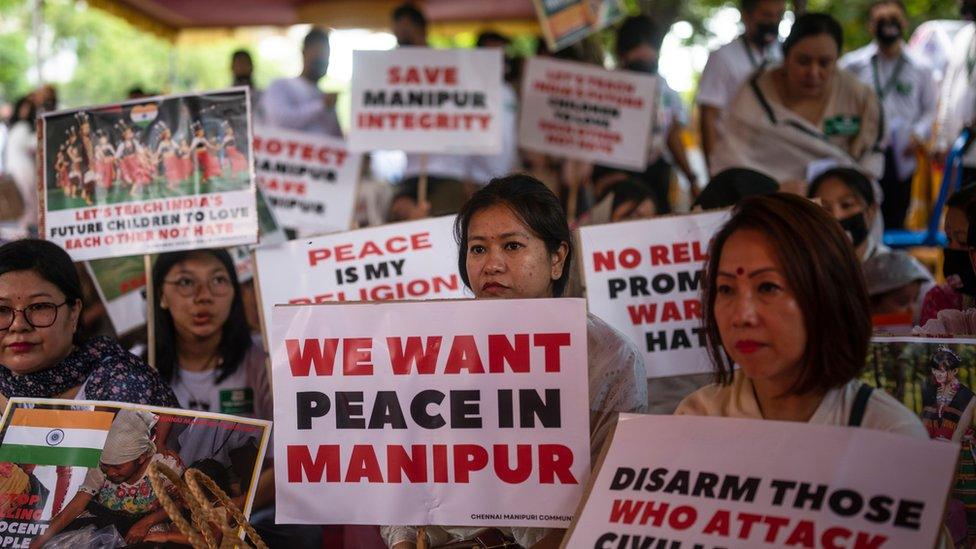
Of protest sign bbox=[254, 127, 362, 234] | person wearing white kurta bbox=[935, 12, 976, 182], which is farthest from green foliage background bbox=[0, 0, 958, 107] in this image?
protest sign bbox=[254, 127, 362, 234]

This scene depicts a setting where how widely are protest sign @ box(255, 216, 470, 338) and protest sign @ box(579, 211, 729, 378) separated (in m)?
0.71

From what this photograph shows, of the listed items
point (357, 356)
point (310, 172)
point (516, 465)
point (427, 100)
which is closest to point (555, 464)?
point (516, 465)

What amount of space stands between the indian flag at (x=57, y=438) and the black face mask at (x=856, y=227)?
3.62 meters

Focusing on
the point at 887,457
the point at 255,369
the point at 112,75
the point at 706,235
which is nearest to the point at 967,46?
the point at 706,235

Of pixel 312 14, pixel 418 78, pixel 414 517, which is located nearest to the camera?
pixel 414 517

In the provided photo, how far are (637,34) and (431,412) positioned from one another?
5.35m

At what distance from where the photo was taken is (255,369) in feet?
16.6

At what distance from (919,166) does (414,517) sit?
689cm

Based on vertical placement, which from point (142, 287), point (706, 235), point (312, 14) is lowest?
point (142, 287)

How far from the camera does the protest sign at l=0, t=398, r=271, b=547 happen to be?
11.2 feet

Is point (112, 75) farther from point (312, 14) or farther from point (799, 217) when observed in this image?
point (799, 217)

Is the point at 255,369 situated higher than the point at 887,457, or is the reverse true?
the point at 887,457

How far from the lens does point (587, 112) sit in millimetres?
7766

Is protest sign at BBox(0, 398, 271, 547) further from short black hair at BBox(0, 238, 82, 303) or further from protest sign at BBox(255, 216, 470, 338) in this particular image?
protest sign at BBox(255, 216, 470, 338)
